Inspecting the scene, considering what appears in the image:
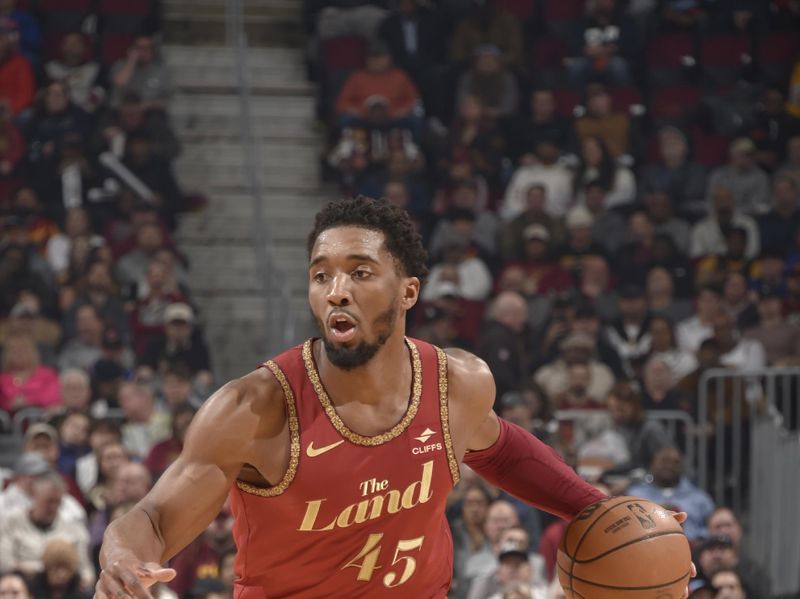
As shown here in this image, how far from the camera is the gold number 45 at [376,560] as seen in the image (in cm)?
422

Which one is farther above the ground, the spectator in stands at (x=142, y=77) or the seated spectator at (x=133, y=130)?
the spectator in stands at (x=142, y=77)

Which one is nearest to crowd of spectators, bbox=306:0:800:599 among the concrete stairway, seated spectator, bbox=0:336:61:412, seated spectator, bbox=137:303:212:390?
the concrete stairway

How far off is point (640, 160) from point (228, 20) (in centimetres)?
376

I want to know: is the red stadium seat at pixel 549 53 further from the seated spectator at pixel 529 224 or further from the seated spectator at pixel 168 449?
the seated spectator at pixel 168 449

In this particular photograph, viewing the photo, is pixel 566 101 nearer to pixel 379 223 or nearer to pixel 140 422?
pixel 140 422

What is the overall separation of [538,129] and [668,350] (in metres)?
2.81

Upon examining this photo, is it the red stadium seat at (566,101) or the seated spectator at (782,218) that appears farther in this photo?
the red stadium seat at (566,101)

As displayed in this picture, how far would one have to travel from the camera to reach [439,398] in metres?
4.43

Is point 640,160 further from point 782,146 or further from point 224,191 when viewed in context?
point 224,191

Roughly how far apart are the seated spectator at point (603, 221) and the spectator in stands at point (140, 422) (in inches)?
153

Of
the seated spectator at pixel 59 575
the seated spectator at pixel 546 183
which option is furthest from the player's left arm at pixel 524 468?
the seated spectator at pixel 546 183

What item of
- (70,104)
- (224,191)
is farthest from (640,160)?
(70,104)

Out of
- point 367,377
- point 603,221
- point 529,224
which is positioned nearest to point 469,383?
point 367,377

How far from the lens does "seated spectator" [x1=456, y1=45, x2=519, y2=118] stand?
13109 mm
